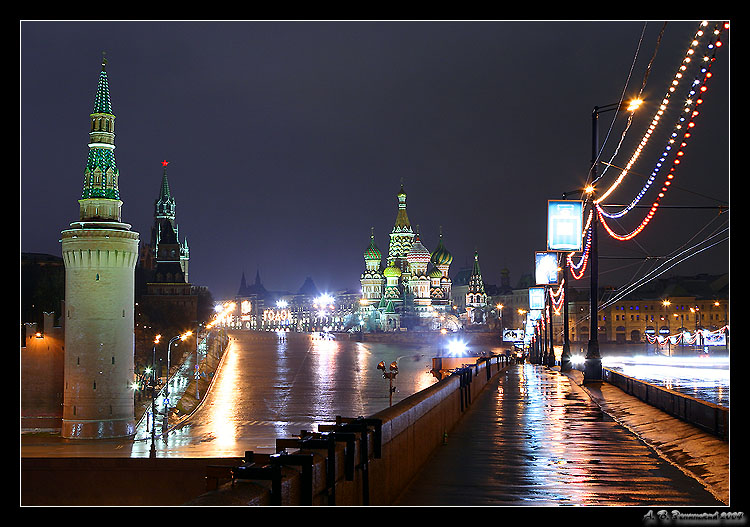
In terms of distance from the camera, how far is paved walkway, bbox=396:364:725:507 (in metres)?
10.6

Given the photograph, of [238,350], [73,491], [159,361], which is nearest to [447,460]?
[73,491]

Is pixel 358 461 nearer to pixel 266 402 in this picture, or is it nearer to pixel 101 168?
pixel 101 168

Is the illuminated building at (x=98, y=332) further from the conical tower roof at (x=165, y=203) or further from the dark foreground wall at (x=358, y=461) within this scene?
the conical tower roof at (x=165, y=203)

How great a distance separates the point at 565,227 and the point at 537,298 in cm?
3343

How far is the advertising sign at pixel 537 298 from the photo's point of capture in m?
63.1

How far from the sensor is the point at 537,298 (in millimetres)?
63438

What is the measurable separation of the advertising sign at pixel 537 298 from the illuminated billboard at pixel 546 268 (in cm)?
1472

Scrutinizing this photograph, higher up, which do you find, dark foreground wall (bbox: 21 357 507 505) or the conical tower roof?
the conical tower roof

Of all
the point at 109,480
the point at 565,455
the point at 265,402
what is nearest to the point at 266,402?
the point at 265,402

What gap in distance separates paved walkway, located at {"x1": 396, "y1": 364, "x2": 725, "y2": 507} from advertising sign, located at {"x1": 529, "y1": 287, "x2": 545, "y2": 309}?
42.5 m

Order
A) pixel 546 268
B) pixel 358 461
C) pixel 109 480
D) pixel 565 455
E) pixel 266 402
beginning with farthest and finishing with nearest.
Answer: pixel 266 402, pixel 546 268, pixel 109 480, pixel 565 455, pixel 358 461

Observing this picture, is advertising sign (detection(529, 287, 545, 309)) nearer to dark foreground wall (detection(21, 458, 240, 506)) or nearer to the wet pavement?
the wet pavement

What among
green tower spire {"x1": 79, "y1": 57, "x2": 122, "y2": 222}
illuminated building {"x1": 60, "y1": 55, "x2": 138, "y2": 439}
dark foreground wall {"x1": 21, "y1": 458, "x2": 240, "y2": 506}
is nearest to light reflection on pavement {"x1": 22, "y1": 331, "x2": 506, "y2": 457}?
illuminated building {"x1": 60, "y1": 55, "x2": 138, "y2": 439}
